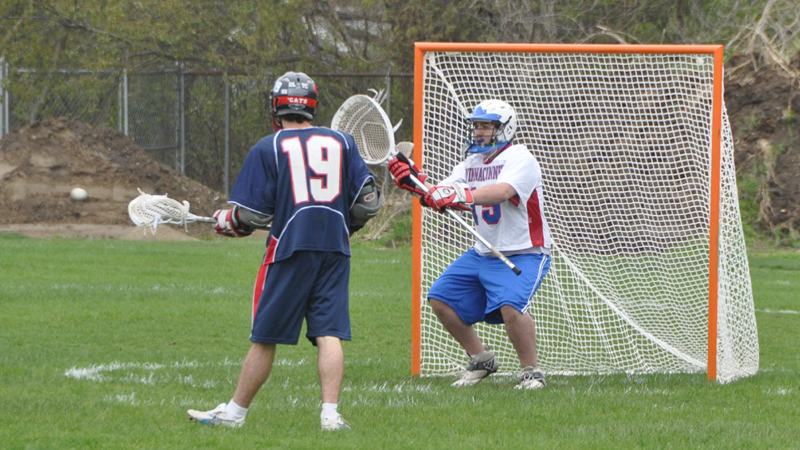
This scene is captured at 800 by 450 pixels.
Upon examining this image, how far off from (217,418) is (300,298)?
70 cm

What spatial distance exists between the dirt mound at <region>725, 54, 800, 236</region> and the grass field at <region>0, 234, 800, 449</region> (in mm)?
6582

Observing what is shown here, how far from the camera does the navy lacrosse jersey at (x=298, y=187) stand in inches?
186

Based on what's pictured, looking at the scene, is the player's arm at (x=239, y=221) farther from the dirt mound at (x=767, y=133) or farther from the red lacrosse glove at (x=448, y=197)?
the dirt mound at (x=767, y=133)

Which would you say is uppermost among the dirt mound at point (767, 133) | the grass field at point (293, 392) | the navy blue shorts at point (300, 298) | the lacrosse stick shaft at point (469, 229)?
the dirt mound at point (767, 133)

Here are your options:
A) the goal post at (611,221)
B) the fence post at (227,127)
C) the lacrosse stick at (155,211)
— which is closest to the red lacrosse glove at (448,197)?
the goal post at (611,221)

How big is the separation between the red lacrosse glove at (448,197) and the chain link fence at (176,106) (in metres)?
14.1

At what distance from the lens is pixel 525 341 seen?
6.19 meters

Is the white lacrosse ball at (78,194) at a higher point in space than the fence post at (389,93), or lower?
lower

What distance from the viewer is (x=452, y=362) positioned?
710 cm

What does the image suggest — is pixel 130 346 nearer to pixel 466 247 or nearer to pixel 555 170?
pixel 466 247

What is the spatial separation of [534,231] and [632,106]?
1906 mm

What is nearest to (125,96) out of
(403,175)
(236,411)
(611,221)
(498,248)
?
(611,221)

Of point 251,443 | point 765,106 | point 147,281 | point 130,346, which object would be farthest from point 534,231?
point 765,106

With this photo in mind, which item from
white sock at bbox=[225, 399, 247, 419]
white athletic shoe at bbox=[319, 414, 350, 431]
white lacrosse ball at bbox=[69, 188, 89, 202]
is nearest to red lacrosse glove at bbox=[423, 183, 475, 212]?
white athletic shoe at bbox=[319, 414, 350, 431]
